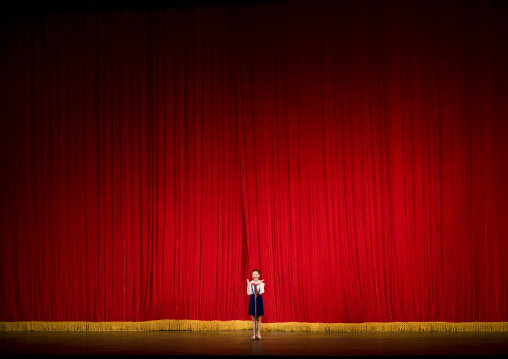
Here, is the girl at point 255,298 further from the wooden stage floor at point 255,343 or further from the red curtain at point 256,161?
the red curtain at point 256,161

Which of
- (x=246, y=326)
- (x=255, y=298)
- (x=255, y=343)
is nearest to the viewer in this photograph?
(x=255, y=343)

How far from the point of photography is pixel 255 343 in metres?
6.93

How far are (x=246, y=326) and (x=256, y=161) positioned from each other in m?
1.97

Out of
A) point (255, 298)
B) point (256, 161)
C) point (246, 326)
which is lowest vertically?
point (246, 326)

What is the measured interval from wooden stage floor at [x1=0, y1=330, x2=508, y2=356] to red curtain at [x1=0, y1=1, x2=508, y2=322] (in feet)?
1.25

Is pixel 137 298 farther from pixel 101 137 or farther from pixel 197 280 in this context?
pixel 101 137

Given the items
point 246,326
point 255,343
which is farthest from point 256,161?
point 255,343

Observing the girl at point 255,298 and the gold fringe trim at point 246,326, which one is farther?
the gold fringe trim at point 246,326

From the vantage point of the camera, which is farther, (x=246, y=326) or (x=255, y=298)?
(x=246, y=326)

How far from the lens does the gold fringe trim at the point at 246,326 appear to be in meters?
7.65

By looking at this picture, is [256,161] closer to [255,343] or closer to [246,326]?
[246,326]

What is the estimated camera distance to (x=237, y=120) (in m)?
8.39

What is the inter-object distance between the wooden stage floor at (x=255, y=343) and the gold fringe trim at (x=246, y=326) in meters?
0.15

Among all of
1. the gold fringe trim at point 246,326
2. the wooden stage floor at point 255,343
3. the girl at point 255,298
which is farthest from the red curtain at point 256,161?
the girl at point 255,298
